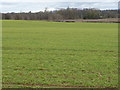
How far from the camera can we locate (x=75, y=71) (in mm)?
9453

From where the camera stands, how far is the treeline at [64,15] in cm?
12394

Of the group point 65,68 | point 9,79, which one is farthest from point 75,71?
point 9,79

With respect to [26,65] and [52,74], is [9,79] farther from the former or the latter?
[26,65]

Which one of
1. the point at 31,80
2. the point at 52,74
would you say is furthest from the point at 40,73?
the point at 31,80

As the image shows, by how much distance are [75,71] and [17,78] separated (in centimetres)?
271

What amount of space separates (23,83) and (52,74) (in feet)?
5.37

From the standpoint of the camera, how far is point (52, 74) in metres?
8.84

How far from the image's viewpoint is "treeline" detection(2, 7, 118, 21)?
12394 centimetres

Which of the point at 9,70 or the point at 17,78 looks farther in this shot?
the point at 9,70

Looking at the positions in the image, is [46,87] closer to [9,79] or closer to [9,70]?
[9,79]

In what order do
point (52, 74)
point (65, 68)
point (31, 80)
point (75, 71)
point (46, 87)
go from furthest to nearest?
point (65, 68) < point (75, 71) < point (52, 74) < point (31, 80) < point (46, 87)

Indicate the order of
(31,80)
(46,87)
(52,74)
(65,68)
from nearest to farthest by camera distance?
(46,87) → (31,80) → (52,74) → (65,68)

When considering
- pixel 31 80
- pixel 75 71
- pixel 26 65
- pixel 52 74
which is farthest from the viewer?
pixel 26 65

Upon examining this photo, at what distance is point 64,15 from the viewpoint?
441 ft
